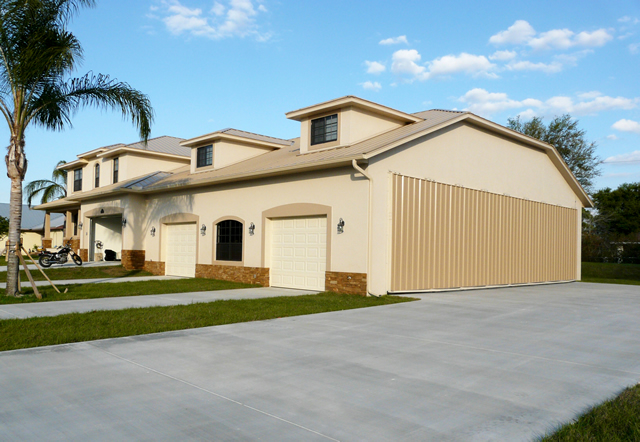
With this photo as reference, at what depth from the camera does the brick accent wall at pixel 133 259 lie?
2209 cm

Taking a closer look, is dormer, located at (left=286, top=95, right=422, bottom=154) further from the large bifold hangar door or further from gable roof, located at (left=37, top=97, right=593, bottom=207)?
the large bifold hangar door

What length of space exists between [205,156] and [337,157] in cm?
925

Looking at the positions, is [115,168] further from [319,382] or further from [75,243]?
[319,382]

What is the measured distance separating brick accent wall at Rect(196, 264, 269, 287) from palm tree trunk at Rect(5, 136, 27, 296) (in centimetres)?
693

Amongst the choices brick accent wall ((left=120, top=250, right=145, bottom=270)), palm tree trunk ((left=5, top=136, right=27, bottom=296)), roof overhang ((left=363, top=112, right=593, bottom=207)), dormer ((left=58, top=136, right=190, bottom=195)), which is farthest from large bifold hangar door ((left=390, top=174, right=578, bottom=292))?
dormer ((left=58, top=136, right=190, bottom=195))

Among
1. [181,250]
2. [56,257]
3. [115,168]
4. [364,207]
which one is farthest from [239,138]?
[56,257]

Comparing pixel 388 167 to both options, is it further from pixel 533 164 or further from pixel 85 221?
pixel 85 221

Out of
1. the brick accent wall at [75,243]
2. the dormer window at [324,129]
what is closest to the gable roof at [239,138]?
the dormer window at [324,129]

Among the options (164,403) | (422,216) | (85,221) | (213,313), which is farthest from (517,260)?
(85,221)

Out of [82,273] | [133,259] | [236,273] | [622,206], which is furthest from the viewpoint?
[622,206]

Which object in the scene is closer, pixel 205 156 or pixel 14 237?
pixel 14 237

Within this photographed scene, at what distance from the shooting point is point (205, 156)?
70.5 feet

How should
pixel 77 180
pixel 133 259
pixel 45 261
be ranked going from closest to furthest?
pixel 133 259, pixel 45 261, pixel 77 180

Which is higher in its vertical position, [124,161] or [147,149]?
[147,149]
